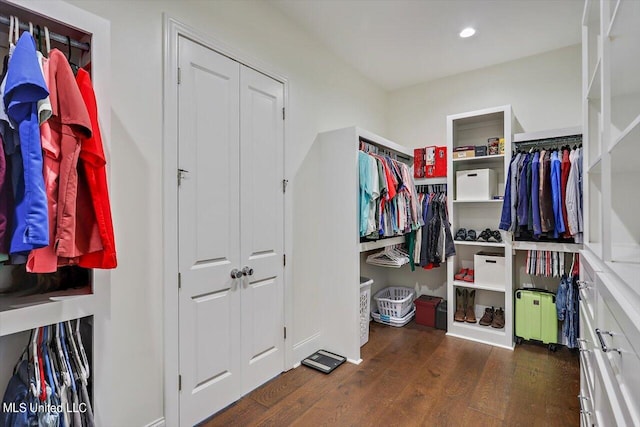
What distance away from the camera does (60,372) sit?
116cm

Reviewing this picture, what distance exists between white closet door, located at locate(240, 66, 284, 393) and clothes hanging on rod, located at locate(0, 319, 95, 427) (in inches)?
43.0

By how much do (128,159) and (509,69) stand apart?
3.79m

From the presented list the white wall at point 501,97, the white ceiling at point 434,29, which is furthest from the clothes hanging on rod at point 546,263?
the white ceiling at point 434,29

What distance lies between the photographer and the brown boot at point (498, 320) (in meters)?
3.11

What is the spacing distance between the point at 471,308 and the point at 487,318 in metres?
0.22

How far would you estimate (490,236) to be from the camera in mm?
3178

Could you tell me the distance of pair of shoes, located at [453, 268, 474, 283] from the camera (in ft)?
10.9

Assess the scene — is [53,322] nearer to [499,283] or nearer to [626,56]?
[626,56]

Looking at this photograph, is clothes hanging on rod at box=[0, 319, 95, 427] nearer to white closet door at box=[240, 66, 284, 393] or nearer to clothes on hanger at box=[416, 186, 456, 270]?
white closet door at box=[240, 66, 284, 393]

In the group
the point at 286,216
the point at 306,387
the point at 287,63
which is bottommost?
the point at 306,387

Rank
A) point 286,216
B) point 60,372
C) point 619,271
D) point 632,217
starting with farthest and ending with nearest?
point 286,216, point 632,217, point 60,372, point 619,271

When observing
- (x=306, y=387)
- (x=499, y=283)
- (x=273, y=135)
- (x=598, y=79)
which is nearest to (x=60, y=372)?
(x=306, y=387)

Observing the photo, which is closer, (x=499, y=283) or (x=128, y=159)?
(x=128, y=159)

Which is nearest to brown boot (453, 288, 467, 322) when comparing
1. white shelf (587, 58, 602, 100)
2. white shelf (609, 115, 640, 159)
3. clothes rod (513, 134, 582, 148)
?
clothes rod (513, 134, 582, 148)
